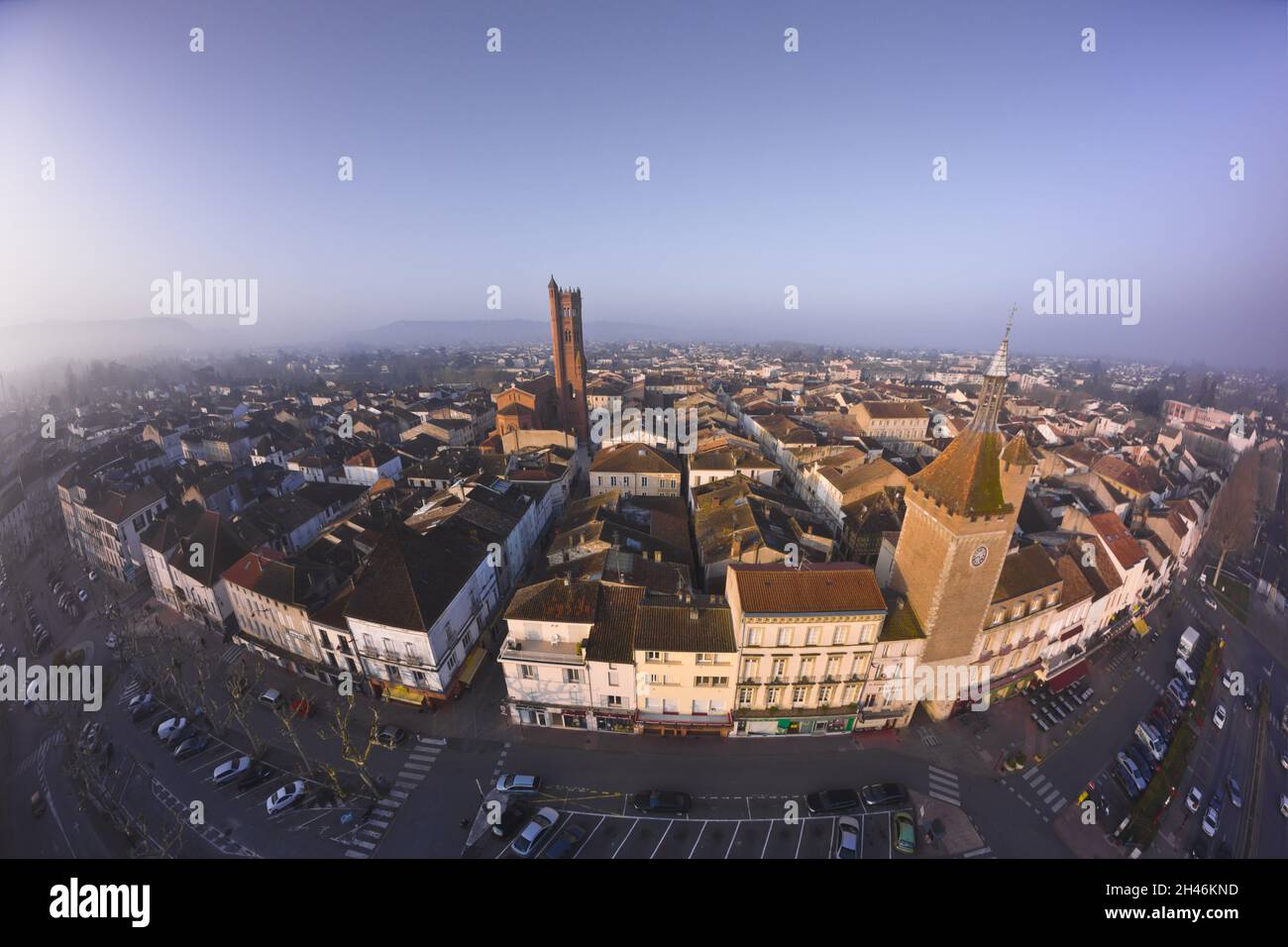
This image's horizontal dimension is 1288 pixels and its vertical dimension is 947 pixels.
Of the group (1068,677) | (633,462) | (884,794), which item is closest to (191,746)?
(884,794)

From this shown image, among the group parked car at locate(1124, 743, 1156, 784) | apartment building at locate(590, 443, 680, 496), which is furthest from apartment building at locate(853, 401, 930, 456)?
parked car at locate(1124, 743, 1156, 784)

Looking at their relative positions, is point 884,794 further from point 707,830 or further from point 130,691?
point 130,691

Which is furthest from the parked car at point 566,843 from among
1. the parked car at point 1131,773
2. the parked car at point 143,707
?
the parked car at point 1131,773

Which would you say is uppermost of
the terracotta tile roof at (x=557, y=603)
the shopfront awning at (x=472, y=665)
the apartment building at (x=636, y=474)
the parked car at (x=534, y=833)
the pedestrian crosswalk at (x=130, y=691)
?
the apartment building at (x=636, y=474)

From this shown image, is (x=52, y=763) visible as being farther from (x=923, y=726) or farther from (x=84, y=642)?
(x=923, y=726)

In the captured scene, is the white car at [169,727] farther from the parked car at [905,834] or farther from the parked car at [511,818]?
the parked car at [905,834]

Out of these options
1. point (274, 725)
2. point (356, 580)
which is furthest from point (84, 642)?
point (356, 580)
